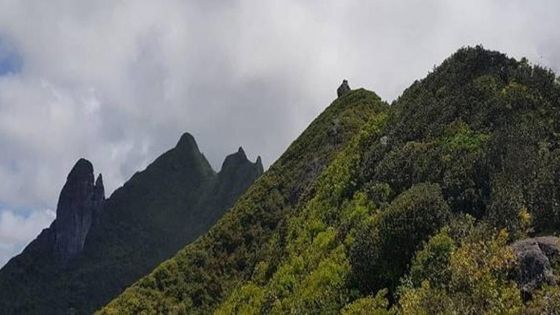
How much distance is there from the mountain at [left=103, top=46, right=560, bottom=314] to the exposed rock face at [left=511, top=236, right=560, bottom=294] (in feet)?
0.09

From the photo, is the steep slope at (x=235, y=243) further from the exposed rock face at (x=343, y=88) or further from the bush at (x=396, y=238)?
the bush at (x=396, y=238)

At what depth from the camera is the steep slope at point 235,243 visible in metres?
55.3

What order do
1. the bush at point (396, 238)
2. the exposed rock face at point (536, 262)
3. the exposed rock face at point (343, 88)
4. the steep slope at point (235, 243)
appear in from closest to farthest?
the exposed rock face at point (536, 262) < the bush at point (396, 238) < the steep slope at point (235, 243) < the exposed rock face at point (343, 88)

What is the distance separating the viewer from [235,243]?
58219 millimetres

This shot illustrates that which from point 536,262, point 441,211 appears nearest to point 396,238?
point 441,211

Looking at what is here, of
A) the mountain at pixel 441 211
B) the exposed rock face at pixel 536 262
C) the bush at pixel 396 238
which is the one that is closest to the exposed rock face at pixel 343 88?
the mountain at pixel 441 211

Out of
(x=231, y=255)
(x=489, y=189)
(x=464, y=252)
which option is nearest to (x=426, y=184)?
(x=489, y=189)

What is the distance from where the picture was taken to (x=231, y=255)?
57.6m

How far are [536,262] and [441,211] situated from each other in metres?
4.62

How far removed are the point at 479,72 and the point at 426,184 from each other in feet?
33.1

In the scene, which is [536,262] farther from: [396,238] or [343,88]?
[343,88]

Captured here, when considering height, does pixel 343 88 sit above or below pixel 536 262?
above

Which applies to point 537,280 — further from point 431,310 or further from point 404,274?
point 404,274

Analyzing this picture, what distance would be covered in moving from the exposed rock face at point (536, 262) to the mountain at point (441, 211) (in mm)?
29
